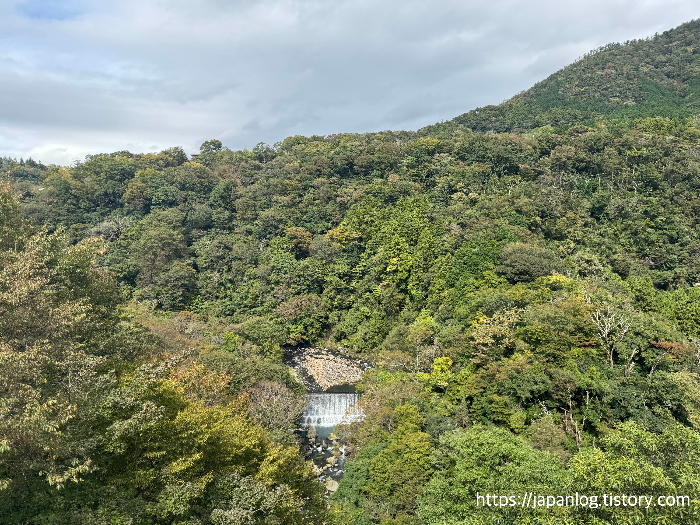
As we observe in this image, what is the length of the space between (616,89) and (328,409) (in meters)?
83.8

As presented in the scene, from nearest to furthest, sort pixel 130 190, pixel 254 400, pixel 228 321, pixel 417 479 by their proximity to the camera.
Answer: pixel 417 479 < pixel 254 400 < pixel 228 321 < pixel 130 190

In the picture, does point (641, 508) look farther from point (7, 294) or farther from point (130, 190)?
point (130, 190)

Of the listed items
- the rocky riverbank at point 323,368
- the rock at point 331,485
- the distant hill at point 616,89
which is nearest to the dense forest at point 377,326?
the distant hill at point 616,89

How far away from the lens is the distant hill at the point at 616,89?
65250mm

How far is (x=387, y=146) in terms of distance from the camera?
5753 centimetres

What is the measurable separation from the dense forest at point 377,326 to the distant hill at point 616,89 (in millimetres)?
1643

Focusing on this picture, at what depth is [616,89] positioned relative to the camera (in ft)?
240

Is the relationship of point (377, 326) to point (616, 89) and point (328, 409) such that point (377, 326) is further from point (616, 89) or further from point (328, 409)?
point (616, 89)

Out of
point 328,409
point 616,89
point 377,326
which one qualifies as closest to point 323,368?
point 377,326

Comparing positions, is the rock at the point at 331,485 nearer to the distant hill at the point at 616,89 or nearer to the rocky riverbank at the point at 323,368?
the rocky riverbank at the point at 323,368

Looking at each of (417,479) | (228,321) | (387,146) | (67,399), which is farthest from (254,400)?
(387,146)

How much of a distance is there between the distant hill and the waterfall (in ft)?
190

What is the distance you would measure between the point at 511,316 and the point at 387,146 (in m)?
41.7

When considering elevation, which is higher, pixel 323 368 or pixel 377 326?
pixel 377 326
